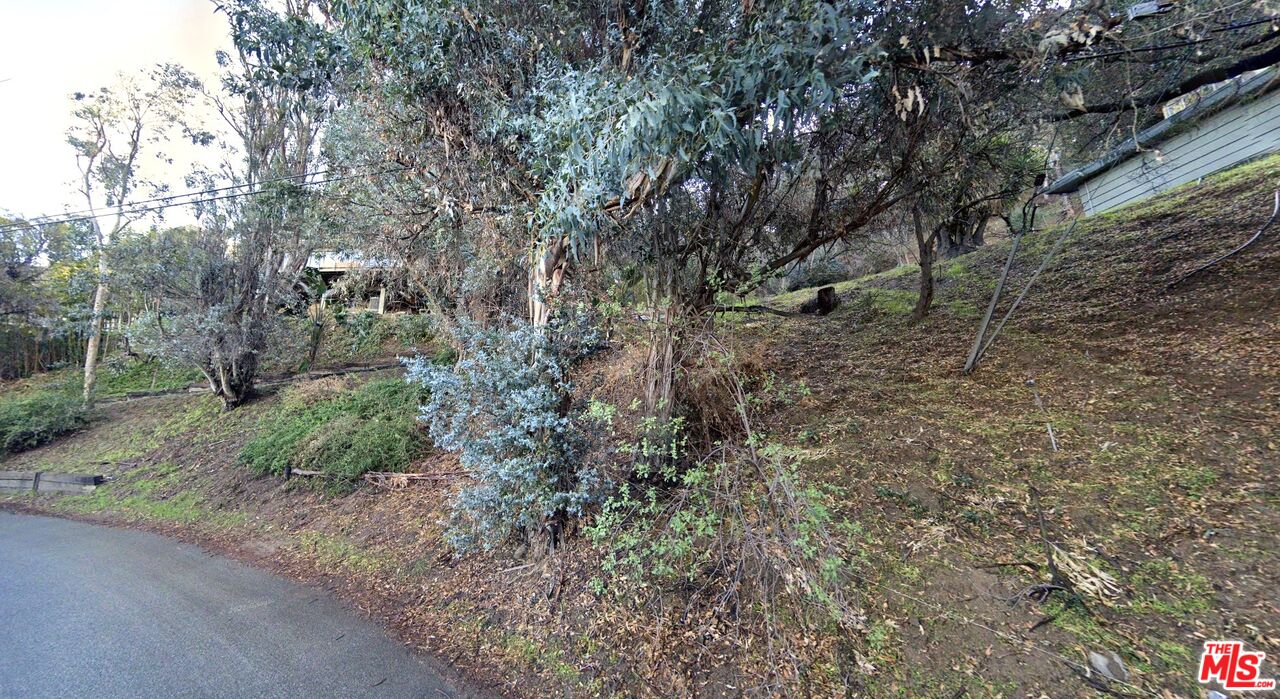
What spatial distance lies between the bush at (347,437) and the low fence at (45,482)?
289cm

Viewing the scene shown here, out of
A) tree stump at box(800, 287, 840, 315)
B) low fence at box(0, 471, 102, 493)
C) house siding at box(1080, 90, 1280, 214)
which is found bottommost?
low fence at box(0, 471, 102, 493)

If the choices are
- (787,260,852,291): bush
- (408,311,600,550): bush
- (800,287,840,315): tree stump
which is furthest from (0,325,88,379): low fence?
(787,260,852,291): bush

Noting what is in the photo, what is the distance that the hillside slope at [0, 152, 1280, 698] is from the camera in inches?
109

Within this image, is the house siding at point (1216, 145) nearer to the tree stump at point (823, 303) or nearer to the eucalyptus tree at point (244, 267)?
the tree stump at point (823, 303)

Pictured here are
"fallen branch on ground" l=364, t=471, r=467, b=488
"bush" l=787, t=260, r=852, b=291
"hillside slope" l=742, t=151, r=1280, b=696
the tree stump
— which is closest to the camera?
"hillside slope" l=742, t=151, r=1280, b=696

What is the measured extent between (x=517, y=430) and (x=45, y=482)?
11.8 meters

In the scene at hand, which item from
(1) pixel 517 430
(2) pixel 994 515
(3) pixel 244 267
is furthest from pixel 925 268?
(3) pixel 244 267

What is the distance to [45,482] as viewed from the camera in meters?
9.30

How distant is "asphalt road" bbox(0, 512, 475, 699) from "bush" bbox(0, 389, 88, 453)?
27.4 ft

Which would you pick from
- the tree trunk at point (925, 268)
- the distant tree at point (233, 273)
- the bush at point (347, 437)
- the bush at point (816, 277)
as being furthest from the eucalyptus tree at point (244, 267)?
the bush at point (816, 277)

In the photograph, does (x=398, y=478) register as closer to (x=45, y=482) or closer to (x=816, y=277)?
(x=45, y=482)

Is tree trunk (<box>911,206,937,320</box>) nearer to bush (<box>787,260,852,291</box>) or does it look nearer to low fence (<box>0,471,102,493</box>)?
bush (<box>787,260,852,291</box>)

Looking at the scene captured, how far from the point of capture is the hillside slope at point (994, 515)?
2.77m

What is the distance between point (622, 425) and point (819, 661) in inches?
90.7
